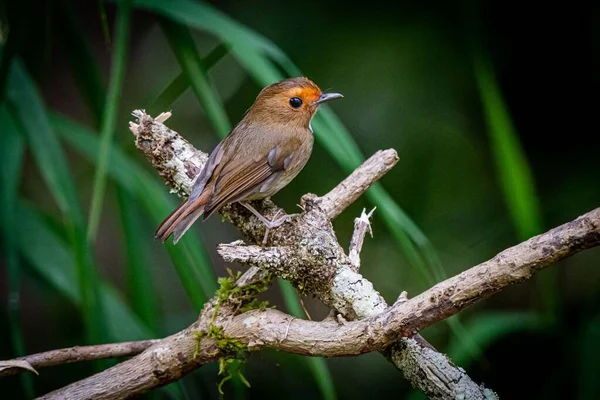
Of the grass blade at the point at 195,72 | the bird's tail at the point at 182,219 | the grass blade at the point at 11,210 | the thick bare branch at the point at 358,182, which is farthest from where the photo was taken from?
the grass blade at the point at 11,210

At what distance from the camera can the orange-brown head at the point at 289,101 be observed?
7.87 feet

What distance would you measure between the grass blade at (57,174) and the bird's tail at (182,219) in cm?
27

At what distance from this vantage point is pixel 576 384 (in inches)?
107

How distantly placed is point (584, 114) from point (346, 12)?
106 centimetres

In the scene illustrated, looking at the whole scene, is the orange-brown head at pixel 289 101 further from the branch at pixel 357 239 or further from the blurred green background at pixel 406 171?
the branch at pixel 357 239

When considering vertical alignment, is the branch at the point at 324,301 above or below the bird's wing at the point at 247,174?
below

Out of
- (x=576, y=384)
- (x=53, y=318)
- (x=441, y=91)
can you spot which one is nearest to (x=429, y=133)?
(x=441, y=91)

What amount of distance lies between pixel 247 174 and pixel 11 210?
699 millimetres

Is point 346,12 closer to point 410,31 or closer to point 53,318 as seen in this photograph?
point 410,31

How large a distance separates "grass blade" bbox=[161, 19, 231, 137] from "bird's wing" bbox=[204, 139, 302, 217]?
0.34 feet

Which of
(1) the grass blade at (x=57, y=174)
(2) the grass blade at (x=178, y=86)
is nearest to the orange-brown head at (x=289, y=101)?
(2) the grass blade at (x=178, y=86)

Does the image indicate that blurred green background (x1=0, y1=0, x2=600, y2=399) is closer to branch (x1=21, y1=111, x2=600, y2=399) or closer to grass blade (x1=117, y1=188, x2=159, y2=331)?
grass blade (x1=117, y1=188, x2=159, y2=331)

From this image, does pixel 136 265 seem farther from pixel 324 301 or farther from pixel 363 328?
pixel 363 328

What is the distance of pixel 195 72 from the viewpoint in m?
2.22
